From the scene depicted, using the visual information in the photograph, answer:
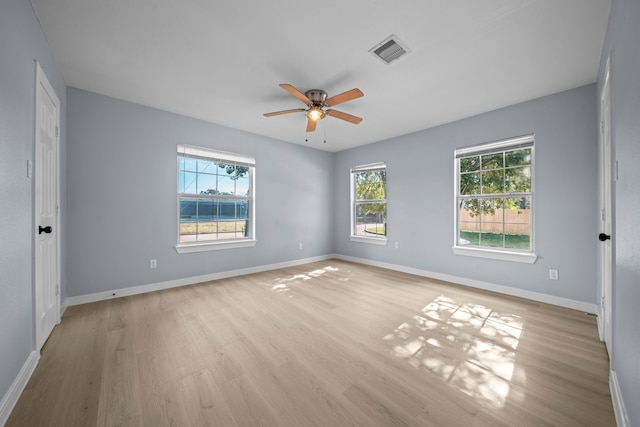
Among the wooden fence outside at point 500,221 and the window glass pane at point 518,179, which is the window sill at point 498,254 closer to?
the wooden fence outside at point 500,221

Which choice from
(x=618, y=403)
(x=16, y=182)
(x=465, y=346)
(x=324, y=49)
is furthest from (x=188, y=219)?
(x=618, y=403)

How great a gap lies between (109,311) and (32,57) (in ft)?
8.20

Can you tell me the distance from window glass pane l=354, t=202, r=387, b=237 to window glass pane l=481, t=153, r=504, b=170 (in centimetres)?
183

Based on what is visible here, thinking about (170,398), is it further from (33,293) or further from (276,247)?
(276,247)

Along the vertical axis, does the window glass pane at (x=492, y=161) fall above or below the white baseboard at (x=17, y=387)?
above

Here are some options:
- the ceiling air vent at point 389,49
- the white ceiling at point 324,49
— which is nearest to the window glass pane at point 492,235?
the white ceiling at point 324,49

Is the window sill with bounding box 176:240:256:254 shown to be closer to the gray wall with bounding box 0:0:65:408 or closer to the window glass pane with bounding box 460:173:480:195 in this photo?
the gray wall with bounding box 0:0:65:408

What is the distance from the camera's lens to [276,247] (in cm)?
488

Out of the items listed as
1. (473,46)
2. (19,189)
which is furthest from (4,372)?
(473,46)

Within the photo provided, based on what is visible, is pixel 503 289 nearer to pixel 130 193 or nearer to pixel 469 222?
pixel 469 222

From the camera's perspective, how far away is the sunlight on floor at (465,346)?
5.35 feet

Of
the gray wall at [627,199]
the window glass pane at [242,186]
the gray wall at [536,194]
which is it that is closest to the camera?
the gray wall at [627,199]

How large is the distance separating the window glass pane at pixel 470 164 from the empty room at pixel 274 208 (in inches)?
→ 1.7

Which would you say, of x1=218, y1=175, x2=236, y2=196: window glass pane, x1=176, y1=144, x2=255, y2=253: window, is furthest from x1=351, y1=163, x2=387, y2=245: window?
x1=218, y1=175, x2=236, y2=196: window glass pane
